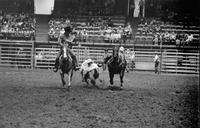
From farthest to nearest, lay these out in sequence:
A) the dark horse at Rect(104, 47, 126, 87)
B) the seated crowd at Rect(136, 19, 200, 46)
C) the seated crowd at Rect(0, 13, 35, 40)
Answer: the seated crowd at Rect(0, 13, 35, 40) → the seated crowd at Rect(136, 19, 200, 46) → the dark horse at Rect(104, 47, 126, 87)

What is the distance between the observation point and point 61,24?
28.2 meters

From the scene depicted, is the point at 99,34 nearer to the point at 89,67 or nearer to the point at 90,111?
the point at 89,67

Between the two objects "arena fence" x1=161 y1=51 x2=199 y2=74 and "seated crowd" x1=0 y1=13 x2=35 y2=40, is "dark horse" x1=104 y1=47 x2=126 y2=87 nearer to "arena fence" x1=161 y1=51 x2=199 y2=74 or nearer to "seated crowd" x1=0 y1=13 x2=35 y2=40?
"arena fence" x1=161 y1=51 x2=199 y2=74

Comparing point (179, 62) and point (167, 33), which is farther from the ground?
point (167, 33)

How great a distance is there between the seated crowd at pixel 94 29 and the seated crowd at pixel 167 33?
113cm

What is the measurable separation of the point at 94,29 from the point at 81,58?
312cm

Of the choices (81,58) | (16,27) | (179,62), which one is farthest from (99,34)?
(179,62)

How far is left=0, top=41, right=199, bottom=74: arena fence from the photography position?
2547 centimetres

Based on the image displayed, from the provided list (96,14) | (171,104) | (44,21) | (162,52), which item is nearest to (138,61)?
(162,52)

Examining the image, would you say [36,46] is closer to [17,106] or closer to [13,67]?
[13,67]

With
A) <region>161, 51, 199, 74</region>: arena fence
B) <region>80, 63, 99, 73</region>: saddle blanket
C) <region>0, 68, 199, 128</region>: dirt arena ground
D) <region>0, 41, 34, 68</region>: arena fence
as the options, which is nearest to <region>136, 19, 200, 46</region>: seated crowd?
<region>161, 51, 199, 74</region>: arena fence

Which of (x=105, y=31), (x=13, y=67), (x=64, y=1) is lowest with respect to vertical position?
(x=13, y=67)

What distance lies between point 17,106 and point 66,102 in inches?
49.8

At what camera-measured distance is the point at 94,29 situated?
2850cm
